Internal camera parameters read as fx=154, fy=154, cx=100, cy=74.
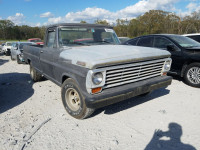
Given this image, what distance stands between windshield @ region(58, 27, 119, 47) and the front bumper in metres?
1.56

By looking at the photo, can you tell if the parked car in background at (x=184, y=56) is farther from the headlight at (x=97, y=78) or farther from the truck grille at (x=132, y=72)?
the headlight at (x=97, y=78)

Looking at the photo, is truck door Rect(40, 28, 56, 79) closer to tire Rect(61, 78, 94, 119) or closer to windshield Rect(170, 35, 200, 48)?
tire Rect(61, 78, 94, 119)

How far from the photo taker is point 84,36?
12.7 ft

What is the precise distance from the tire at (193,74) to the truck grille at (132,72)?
6.81 ft

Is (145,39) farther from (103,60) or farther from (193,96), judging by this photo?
(103,60)

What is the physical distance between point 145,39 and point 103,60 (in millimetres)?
4343

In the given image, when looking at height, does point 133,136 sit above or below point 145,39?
below

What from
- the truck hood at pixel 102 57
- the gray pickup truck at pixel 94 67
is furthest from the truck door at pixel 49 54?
the truck hood at pixel 102 57

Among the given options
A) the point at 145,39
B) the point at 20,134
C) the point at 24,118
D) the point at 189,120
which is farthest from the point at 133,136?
the point at 145,39

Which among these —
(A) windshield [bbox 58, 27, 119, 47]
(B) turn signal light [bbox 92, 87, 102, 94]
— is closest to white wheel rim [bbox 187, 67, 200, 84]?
(A) windshield [bbox 58, 27, 119, 47]

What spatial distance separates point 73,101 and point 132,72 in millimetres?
1430

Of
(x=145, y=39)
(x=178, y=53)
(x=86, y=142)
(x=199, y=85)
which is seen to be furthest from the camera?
(x=145, y=39)

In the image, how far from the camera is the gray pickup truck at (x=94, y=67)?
262cm

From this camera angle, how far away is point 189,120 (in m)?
3.15
